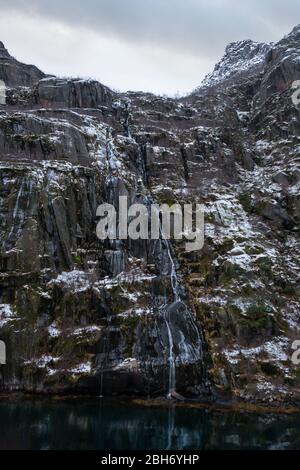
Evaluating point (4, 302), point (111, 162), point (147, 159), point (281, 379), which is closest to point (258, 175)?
point (147, 159)

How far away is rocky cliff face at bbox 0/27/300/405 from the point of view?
3703cm

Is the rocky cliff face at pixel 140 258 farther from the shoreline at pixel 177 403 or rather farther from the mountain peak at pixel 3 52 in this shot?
the mountain peak at pixel 3 52

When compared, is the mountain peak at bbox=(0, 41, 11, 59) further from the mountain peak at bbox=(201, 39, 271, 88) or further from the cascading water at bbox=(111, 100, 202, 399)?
the cascading water at bbox=(111, 100, 202, 399)

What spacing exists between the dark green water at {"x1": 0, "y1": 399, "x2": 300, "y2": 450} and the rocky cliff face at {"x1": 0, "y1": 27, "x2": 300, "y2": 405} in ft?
9.66

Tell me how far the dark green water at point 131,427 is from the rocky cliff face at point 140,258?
294cm

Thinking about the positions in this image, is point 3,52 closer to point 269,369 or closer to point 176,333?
point 176,333

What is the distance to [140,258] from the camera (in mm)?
45562

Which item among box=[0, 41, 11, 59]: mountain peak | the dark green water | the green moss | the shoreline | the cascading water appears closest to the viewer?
the dark green water

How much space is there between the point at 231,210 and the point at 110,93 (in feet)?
85.6

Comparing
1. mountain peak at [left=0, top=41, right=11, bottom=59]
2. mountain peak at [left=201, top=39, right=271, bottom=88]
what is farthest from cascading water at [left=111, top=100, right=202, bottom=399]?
mountain peak at [left=201, top=39, right=271, bottom=88]

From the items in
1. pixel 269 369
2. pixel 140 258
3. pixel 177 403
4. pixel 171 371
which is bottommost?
pixel 177 403

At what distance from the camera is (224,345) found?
3888 centimetres

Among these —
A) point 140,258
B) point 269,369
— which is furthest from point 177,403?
point 140,258

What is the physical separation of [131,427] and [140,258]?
18574mm
